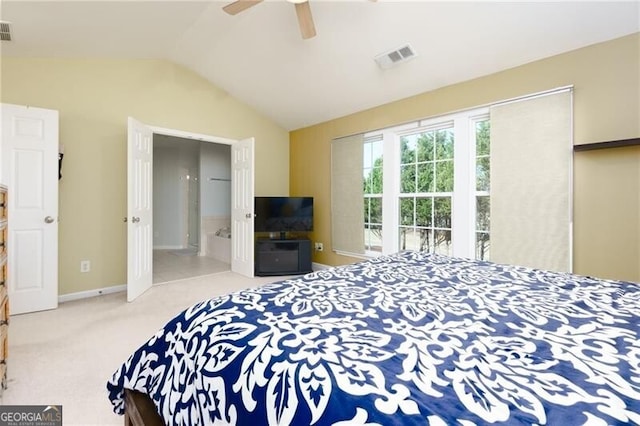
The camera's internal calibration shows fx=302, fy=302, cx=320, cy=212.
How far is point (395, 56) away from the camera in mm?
3145

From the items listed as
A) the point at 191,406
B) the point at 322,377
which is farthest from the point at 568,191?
the point at 191,406

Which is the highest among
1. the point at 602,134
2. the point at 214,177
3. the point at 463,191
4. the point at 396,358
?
the point at 214,177

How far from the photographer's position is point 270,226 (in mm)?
4602

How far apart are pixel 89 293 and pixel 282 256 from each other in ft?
7.73

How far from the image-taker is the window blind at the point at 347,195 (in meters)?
4.30

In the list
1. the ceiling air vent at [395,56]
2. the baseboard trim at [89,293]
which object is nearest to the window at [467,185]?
the ceiling air vent at [395,56]

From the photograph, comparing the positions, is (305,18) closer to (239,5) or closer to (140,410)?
(239,5)

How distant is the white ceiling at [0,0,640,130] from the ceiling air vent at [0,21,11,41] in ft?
0.16

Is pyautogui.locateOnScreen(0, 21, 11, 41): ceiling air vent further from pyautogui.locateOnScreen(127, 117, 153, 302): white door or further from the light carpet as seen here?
the light carpet

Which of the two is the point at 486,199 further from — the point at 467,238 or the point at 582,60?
the point at 582,60


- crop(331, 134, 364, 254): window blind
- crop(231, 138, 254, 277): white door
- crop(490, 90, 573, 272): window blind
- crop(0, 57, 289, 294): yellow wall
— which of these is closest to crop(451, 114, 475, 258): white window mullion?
crop(490, 90, 573, 272): window blind

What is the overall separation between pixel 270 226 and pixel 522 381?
13.5 feet

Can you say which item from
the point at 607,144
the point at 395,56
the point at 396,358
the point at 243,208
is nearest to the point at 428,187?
the point at 395,56

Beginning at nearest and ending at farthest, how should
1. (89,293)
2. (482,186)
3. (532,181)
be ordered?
(532,181) < (482,186) < (89,293)
